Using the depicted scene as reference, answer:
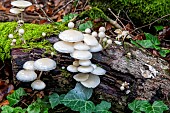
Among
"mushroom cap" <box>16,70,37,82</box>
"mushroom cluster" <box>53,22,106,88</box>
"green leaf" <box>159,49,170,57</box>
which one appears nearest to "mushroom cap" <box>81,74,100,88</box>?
"mushroom cluster" <box>53,22,106,88</box>

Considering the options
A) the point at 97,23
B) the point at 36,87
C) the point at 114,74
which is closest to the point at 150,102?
the point at 114,74

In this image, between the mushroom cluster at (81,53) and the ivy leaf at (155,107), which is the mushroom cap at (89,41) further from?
the ivy leaf at (155,107)

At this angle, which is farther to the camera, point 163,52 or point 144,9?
point 144,9

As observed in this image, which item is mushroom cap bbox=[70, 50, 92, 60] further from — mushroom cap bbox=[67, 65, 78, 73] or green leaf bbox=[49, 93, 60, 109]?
green leaf bbox=[49, 93, 60, 109]

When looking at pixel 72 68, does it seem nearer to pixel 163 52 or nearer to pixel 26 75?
pixel 26 75

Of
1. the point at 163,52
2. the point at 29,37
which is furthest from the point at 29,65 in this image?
the point at 163,52

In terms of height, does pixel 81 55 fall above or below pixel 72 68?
above
